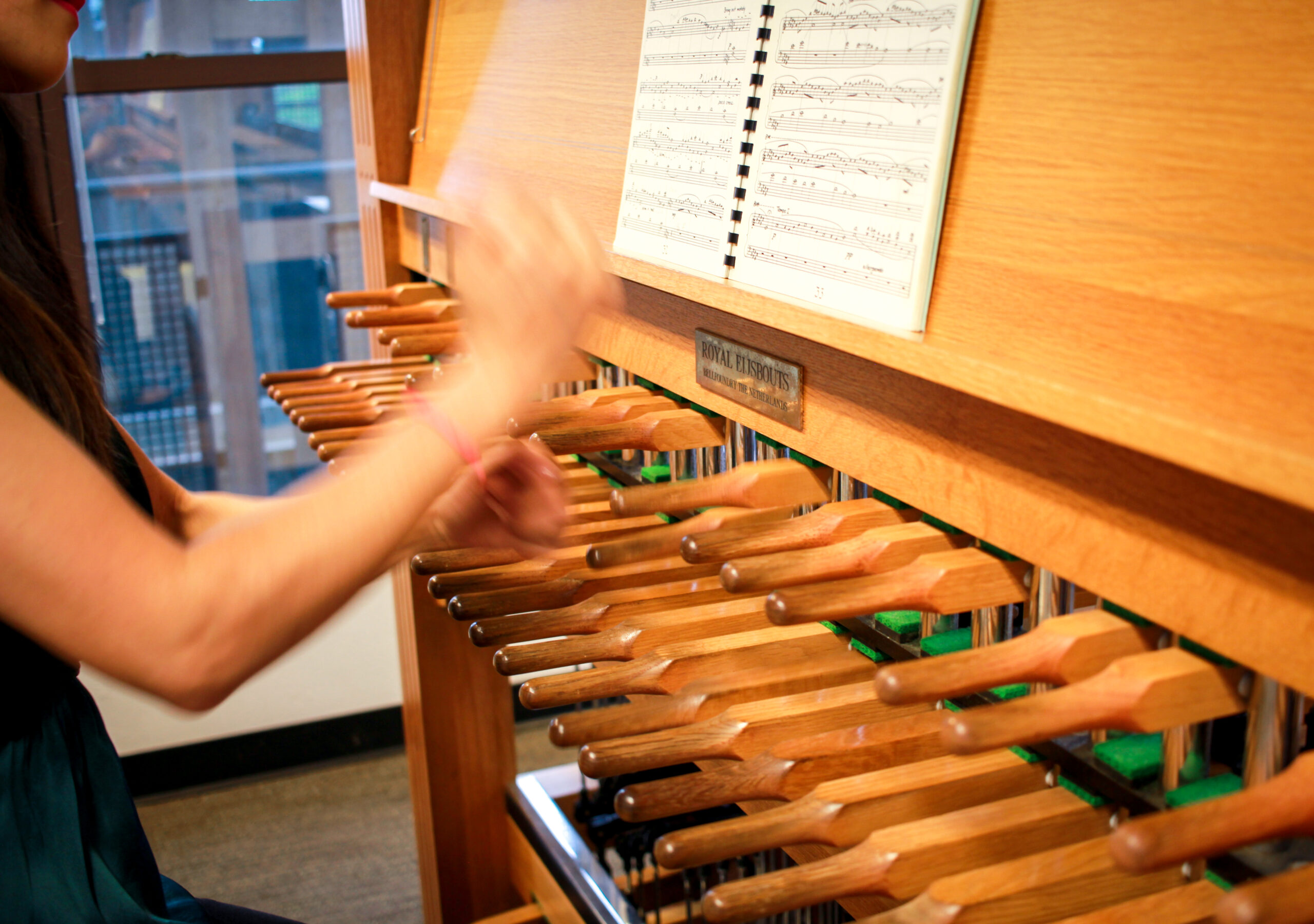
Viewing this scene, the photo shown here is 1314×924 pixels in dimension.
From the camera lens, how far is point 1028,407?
0.61m

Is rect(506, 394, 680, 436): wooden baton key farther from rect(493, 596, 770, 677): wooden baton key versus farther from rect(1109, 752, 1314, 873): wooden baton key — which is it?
rect(1109, 752, 1314, 873): wooden baton key

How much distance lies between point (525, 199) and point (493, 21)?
3.07 ft

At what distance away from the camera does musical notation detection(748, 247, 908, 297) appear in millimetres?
769

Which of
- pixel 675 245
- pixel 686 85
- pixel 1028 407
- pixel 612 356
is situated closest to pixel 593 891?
pixel 612 356

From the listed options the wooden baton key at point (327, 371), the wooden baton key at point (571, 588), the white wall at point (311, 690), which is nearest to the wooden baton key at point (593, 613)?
the wooden baton key at point (571, 588)

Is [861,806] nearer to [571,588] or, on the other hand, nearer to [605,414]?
[571,588]

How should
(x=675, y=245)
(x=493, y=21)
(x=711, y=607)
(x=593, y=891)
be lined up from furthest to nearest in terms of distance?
(x=593, y=891) < (x=493, y=21) < (x=675, y=245) < (x=711, y=607)

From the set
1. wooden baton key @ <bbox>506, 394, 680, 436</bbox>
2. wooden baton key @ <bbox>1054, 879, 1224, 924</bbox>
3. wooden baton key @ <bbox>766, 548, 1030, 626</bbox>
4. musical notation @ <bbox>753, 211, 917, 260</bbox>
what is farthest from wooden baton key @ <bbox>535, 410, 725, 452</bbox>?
wooden baton key @ <bbox>1054, 879, 1224, 924</bbox>

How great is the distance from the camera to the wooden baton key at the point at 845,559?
2.33 feet

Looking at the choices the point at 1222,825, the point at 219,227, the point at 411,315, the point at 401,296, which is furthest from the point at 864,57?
the point at 219,227

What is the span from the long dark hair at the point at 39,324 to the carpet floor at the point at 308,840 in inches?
67.8

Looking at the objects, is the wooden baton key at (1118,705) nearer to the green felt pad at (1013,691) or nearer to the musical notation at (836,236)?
the green felt pad at (1013,691)

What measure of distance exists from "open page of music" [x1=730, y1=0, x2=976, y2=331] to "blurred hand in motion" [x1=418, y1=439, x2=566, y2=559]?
0.24 m

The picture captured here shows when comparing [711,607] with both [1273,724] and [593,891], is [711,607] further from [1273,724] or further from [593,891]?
[593,891]
